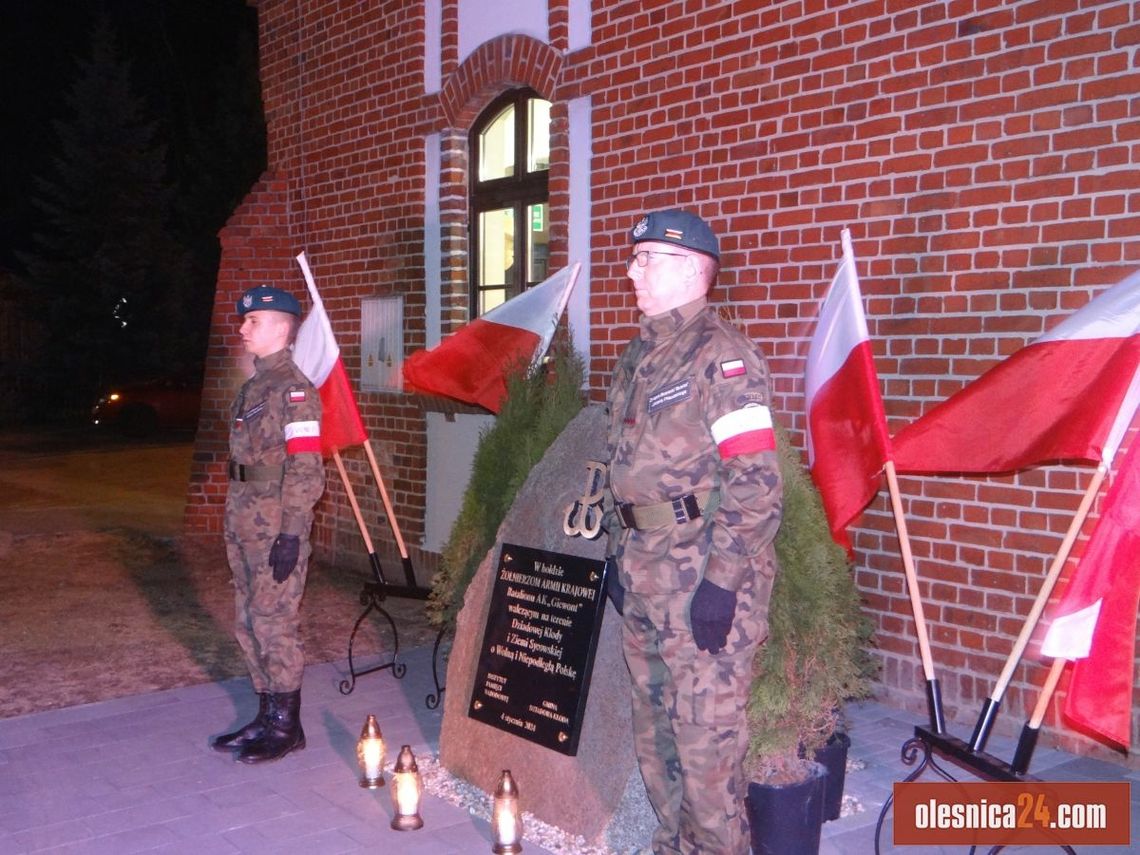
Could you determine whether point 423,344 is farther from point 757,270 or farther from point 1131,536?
point 1131,536

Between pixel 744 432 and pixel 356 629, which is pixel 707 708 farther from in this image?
pixel 356 629

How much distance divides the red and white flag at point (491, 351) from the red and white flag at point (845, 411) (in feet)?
7.77

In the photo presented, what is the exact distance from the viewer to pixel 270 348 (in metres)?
5.57

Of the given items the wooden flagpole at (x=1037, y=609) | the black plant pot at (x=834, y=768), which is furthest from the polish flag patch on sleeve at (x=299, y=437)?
the wooden flagpole at (x=1037, y=609)

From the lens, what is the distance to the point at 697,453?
3.82 meters

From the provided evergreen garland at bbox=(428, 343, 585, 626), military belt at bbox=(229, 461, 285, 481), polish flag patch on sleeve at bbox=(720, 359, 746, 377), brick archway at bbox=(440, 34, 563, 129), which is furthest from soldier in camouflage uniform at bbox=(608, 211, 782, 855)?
brick archway at bbox=(440, 34, 563, 129)

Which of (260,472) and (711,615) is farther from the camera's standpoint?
(260,472)

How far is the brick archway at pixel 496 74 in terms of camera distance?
808 cm

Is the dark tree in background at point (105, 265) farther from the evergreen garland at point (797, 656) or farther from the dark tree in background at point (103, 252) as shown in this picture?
the evergreen garland at point (797, 656)

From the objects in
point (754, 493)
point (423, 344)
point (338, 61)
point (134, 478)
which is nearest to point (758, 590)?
point (754, 493)

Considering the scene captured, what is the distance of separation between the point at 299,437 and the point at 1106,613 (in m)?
3.41

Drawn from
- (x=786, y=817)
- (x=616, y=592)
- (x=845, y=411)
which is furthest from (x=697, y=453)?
(x=786, y=817)

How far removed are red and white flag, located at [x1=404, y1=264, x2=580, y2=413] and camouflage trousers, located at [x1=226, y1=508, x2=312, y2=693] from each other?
1.58 metres

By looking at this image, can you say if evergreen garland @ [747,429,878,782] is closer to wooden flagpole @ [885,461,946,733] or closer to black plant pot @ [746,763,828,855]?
black plant pot @ [746,763,828,855]
